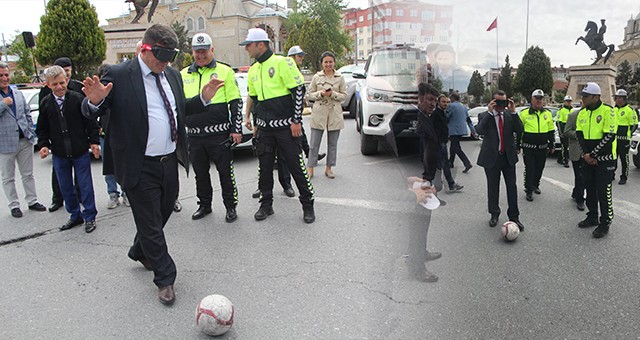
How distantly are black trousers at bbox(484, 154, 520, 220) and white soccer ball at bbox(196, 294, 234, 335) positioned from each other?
288 centimetres

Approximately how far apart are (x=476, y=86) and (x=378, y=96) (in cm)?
44

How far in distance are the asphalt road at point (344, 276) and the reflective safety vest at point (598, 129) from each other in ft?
2.82

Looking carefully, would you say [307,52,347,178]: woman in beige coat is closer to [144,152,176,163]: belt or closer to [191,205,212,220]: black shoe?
[191,205,212,220]: black shoe

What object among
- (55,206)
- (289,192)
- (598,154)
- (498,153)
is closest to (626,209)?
(598,154)

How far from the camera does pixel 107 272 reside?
3.85 metres

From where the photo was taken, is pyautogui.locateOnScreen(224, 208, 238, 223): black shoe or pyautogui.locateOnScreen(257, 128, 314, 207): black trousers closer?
pyautogui.locateOnScreen(257, 128, 314, 207): black trousers

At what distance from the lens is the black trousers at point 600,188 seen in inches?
191

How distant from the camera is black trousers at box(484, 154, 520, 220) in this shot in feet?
15.2

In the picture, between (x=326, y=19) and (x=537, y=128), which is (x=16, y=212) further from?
(x=326, y=19)

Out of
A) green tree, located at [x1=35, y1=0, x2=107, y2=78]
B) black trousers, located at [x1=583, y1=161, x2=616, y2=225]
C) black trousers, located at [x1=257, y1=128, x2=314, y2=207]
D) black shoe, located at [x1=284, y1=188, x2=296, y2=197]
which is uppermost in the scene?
green tree, located at [x1=35, y1=0, x2=107, y2=78]

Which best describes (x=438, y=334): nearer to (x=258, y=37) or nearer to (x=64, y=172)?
(x=258, y=37)

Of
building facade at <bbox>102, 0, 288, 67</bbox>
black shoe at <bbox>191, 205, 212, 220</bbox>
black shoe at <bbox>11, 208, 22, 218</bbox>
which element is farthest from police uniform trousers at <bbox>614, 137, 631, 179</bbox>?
building facade at <bbox>102, 0, 288, 67</bbox>

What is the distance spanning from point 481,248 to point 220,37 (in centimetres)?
5852

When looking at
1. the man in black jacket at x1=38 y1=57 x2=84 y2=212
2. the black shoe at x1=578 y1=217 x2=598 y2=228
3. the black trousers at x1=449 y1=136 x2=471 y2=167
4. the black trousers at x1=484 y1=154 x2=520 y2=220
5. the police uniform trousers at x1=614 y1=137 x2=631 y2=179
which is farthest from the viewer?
the police uniform trousers at x1=614 y1=137 x2=631 y2=179
